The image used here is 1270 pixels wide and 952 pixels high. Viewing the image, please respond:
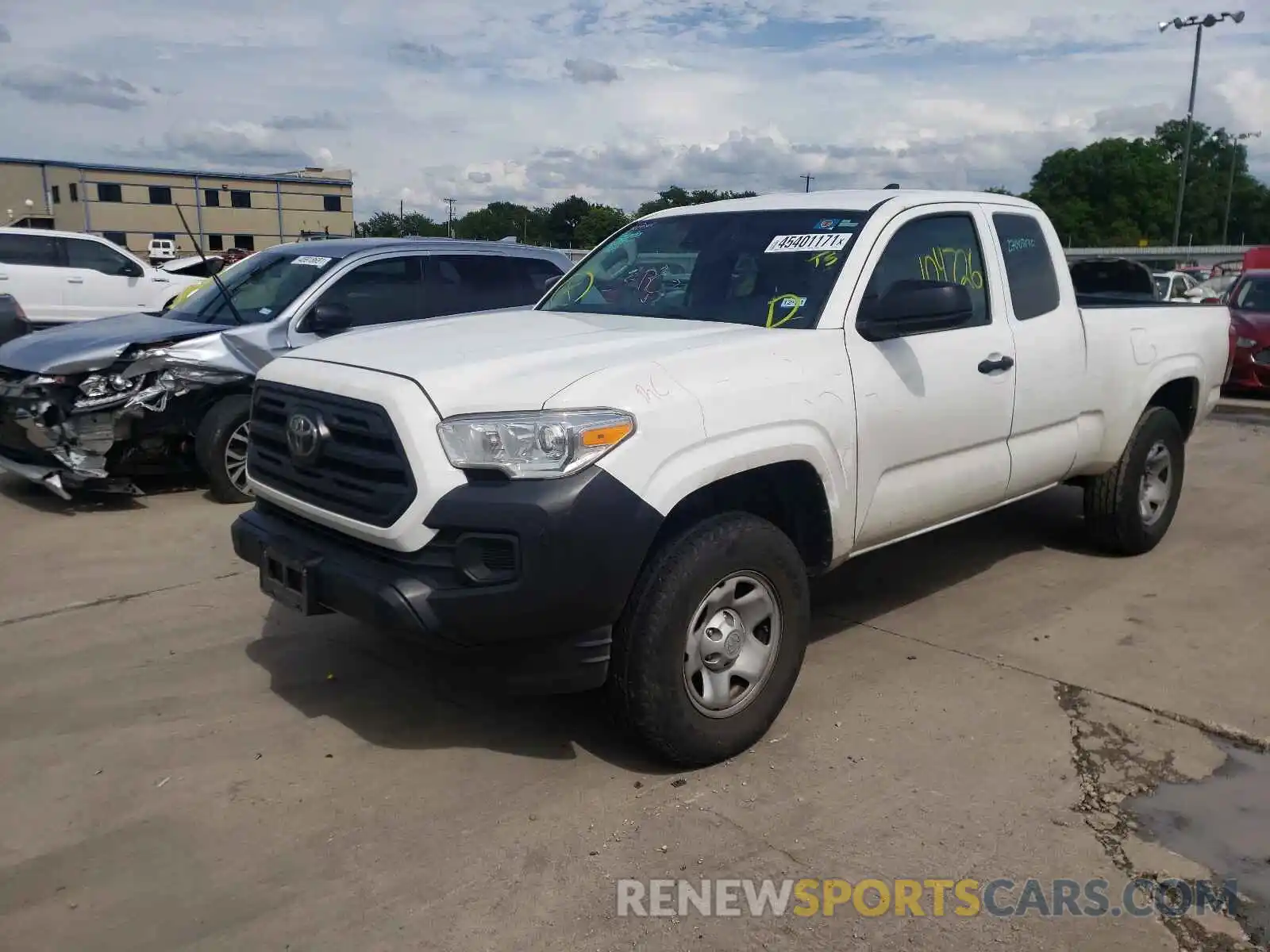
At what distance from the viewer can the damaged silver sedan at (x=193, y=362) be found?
22.0 feet

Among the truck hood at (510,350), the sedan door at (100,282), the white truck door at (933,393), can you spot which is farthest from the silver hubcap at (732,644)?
the sedan door at (100,282)

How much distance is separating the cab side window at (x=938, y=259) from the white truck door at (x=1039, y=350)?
0.18 meters

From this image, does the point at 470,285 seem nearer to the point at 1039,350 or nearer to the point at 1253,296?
the point at 1039,350

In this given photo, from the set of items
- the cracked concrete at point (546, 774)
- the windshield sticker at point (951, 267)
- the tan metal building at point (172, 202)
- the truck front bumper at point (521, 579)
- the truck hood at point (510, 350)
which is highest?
the tan metal building at point (172, 202)

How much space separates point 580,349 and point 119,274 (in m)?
13.6

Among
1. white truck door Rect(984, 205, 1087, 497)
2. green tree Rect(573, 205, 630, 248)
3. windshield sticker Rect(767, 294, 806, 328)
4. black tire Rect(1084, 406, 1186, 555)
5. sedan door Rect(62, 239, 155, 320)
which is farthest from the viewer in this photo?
green tree Rect(573, 205, 630, 248)

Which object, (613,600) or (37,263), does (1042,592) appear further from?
(37,263)

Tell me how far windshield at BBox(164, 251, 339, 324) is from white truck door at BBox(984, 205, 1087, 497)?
4.61 meters

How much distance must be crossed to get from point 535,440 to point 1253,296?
13450 millimetres

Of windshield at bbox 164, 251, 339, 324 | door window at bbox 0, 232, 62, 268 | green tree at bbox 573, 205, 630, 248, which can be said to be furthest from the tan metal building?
windshield at bbox 164, 251, 339, 324

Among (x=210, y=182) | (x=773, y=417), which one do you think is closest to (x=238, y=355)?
(x=773, y=417)

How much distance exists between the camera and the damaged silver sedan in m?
6.71

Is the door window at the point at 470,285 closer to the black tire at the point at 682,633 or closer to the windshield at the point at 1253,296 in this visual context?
the black tire at the point at 682,633

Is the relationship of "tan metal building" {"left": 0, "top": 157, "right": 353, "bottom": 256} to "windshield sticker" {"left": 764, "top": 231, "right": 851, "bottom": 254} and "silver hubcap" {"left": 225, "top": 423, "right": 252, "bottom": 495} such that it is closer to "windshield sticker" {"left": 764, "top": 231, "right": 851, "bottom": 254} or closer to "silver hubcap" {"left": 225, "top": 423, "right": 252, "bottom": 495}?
"silver hubcap" {"left": 225, "top": 423, "right": 252, "bottom": 495}
